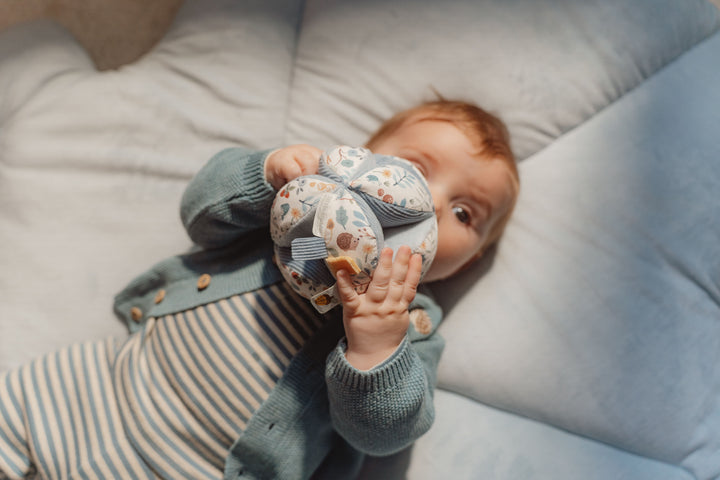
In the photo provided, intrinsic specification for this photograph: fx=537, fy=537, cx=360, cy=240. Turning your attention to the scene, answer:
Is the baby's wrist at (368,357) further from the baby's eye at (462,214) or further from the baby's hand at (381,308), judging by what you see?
the baby's eye at (462,214)

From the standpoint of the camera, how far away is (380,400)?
0.72 m

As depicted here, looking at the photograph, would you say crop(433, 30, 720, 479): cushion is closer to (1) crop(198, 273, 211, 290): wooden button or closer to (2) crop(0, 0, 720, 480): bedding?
(2) crop(0, 0, 720, 480): bedding

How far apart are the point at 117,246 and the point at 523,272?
0.77 meters

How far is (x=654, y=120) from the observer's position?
3.46 feet

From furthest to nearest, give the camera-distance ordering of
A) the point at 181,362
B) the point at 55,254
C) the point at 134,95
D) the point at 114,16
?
the point at 114,16 < the point at 134,95 < the point at 55,254 < the point at 181,362

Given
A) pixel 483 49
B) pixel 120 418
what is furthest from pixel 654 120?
pixel 120 418

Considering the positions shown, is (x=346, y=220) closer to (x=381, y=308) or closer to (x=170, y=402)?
(x=381, y=308)

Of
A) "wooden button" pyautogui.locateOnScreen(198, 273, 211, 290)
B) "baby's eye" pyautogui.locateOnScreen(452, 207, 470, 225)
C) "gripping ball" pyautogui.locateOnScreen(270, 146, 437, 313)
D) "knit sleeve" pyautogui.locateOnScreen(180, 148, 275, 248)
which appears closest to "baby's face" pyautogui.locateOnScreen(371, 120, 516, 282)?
"baby's eye" pyautogui.locateOnScreen(452, 207, 470, 225)

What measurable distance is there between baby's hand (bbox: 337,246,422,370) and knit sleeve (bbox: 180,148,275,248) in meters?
0.23

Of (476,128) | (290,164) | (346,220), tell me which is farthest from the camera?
(476,128)

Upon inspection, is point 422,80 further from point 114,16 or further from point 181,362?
point 114,16

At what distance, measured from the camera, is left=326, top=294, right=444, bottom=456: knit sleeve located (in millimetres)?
718

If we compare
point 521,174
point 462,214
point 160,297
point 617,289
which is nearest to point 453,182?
point 462,214

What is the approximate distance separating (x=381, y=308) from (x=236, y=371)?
0.28 m
